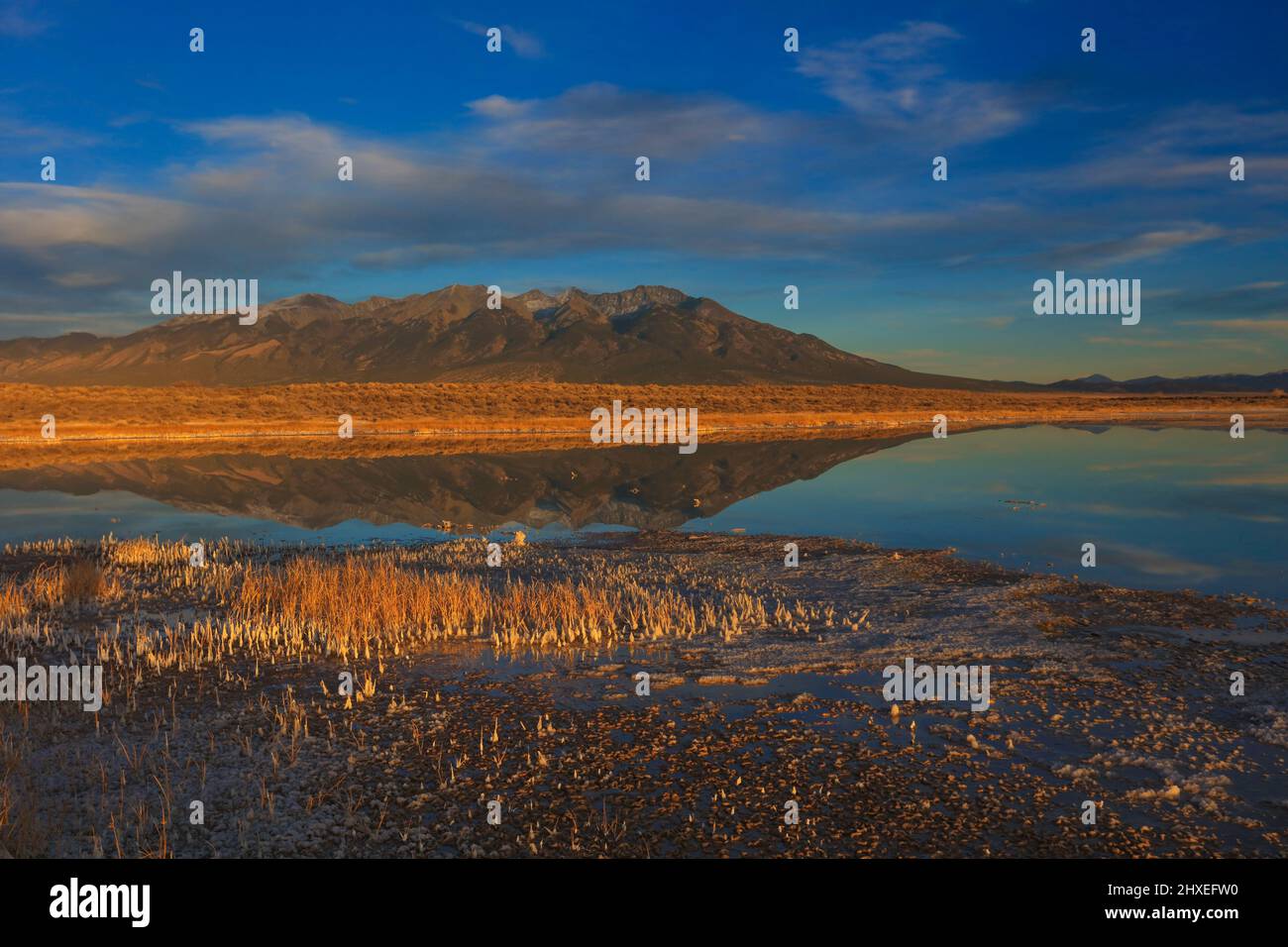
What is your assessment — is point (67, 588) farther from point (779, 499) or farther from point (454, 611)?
point (779, 499)

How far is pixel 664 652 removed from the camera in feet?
44.2

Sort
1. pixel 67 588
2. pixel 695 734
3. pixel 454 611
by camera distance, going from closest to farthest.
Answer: pixel 695 734
pixel 454 611
pixel 67 588

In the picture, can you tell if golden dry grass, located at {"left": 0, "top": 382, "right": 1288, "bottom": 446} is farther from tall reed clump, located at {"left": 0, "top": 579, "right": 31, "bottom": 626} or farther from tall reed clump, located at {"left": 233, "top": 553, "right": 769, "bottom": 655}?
tall reed clump, located at {"left": 233, "top": 553, "right": 769, "bottom": 655}

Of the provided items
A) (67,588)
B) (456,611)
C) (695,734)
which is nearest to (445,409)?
(67,588)

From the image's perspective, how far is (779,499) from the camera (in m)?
33.8

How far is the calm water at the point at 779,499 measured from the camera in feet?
76.7

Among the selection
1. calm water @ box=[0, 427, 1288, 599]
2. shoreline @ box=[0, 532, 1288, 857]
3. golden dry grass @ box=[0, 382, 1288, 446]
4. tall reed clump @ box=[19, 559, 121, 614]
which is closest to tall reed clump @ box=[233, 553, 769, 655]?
shoreline @ box=[0, 532, 1288, 857]

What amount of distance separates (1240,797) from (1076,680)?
11.5 ft

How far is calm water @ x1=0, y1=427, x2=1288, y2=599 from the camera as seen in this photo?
23375 mm

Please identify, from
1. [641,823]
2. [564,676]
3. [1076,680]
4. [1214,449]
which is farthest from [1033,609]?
[1214,449]

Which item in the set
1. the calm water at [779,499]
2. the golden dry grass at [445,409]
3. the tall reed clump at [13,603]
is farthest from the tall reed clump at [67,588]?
the golden dry grass at [445,409]

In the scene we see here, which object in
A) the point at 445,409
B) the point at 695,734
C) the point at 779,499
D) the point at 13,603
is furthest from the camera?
the point at 445,409
